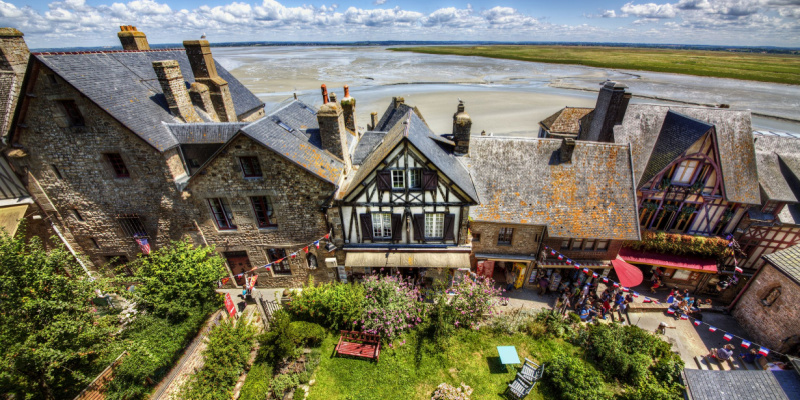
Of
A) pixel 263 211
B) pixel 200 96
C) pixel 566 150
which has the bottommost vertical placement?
pixel 263 211

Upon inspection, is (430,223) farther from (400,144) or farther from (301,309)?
(301,309)

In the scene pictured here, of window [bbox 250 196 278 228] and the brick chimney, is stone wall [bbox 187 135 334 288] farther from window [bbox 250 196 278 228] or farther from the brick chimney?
the brick chimney

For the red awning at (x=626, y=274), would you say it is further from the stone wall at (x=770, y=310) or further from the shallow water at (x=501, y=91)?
the shallow water at (x=501, y=91)

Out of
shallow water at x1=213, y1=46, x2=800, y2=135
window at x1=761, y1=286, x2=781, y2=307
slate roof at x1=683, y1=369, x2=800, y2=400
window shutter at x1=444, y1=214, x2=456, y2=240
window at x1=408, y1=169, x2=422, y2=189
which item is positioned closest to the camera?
slate roof at x1=683, y1=369, x2=800, y2=400

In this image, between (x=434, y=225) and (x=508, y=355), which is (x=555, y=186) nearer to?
(x=434, y=225)

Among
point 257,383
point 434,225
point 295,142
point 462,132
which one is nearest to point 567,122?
point 462,132

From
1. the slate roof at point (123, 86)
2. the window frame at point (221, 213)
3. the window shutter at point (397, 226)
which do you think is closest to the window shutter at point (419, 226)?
the window shutter at point (397, 226)

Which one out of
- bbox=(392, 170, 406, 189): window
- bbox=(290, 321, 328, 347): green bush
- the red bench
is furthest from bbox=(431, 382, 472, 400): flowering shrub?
bbox=(392, 170, 406, 189): window
